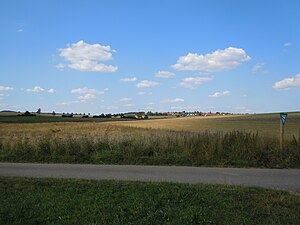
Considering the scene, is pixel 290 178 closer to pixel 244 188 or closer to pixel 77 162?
pixel 244 188

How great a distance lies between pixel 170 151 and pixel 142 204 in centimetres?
780

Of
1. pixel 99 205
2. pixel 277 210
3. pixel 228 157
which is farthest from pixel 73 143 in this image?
pixel 277 210

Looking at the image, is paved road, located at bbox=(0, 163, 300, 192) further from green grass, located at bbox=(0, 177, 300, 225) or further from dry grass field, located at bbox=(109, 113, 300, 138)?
dry grass field, located at bbox=(109, 113, 300, 138)

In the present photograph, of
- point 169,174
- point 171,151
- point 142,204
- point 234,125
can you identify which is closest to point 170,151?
point 171,151

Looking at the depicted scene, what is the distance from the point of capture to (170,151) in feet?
45.0

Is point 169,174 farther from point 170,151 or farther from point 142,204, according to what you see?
point 170,151

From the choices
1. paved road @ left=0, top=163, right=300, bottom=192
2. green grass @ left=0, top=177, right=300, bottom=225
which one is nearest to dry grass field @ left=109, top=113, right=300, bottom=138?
paved road @ left=0, top=163, right=300, bottom=192

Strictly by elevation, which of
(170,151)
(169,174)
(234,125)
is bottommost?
(169,174)

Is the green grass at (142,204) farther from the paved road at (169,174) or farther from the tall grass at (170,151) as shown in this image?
the tall grass at (170,151)

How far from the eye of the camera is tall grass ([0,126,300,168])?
1212 centimetres

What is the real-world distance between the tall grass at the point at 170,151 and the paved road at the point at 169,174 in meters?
1.24

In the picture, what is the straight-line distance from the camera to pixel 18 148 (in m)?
14.5

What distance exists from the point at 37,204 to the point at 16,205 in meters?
0.37

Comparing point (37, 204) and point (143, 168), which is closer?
point (37, 204)
